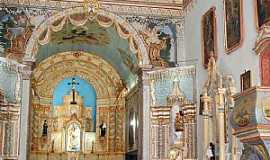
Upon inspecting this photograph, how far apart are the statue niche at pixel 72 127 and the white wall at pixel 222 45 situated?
25.9ft

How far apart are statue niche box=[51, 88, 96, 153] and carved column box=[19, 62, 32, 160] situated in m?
7.30

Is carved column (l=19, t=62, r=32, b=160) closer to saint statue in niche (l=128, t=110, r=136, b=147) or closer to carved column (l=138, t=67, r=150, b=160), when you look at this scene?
carved column (l=138, t=67, r=150, b=160)

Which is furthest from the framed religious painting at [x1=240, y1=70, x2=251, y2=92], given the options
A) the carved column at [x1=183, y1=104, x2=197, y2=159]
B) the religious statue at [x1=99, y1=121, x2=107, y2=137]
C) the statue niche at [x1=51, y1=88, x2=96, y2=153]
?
A: the statue niche at [x1=51, y1=88, x2=96, y2=153]

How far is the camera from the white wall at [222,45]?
10.6m

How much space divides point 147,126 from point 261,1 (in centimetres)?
575

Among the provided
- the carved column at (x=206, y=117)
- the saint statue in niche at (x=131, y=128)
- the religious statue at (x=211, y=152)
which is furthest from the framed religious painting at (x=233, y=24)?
the saint statue in niche at (x=131, y=128)

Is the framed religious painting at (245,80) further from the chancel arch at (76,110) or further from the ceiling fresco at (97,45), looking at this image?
the chancel arch at (76,110)

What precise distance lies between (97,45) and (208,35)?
6.18 m

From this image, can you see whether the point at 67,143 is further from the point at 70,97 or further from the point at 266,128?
the point at 266,128

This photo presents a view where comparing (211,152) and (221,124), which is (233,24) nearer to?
(221,124)

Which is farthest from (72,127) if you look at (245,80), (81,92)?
(245,80)

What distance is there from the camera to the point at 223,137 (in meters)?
11.3

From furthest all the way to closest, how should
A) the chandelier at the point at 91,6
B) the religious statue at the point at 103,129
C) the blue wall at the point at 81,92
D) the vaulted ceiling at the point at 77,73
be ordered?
the blue wall at the point at 81,92, the religious statue at the point at 103,129, the vaulted ceiling at the point at 77,73, the chandelier at the point at 91,6

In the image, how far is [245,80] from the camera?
10727 millimetres
